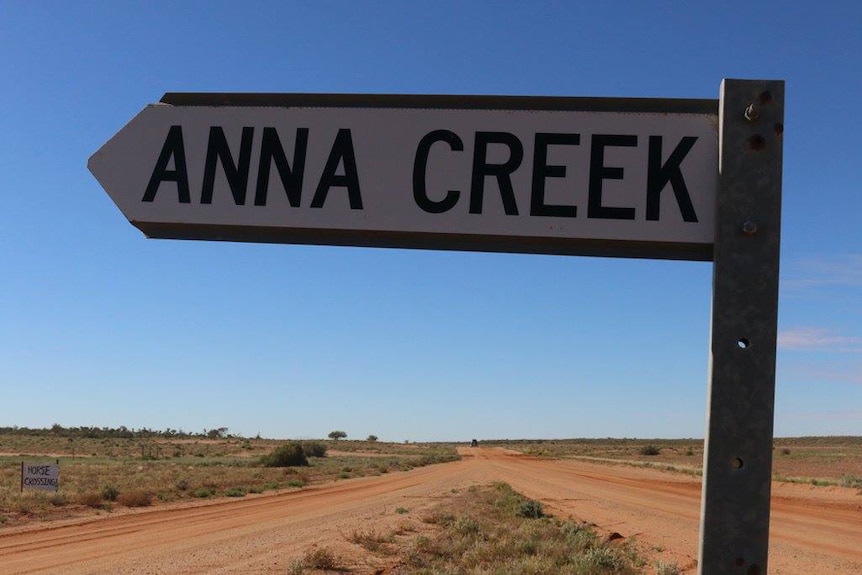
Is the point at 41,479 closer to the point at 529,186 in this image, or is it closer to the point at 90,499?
the point at 90,499

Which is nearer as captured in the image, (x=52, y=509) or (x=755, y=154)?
(x=755, y=154)

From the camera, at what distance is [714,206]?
7.66 feet

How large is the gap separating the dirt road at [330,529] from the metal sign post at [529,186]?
11408 mm

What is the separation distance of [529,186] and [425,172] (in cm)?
35

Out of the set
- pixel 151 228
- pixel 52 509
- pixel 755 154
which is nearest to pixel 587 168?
pixel 755 154

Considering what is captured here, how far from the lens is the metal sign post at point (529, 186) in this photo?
2.10 meters

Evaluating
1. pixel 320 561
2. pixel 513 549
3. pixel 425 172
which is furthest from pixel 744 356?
pixel 513 549

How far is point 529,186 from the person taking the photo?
2494mm

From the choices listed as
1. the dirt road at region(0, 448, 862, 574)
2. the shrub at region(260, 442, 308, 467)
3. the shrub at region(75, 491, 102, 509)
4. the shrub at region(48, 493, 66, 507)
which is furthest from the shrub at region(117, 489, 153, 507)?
the shrub at region(260, 442, 308, 467)

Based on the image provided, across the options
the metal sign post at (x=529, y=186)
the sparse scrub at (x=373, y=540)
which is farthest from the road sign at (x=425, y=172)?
the sparse scrub at (x=373, y=540)

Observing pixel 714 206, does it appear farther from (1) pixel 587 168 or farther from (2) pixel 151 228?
(2) pixel 151 228

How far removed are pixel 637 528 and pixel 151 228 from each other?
18.5 metres

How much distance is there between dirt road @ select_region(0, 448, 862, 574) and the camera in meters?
13.7

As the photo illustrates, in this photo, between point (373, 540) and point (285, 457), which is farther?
point (285, 457)
